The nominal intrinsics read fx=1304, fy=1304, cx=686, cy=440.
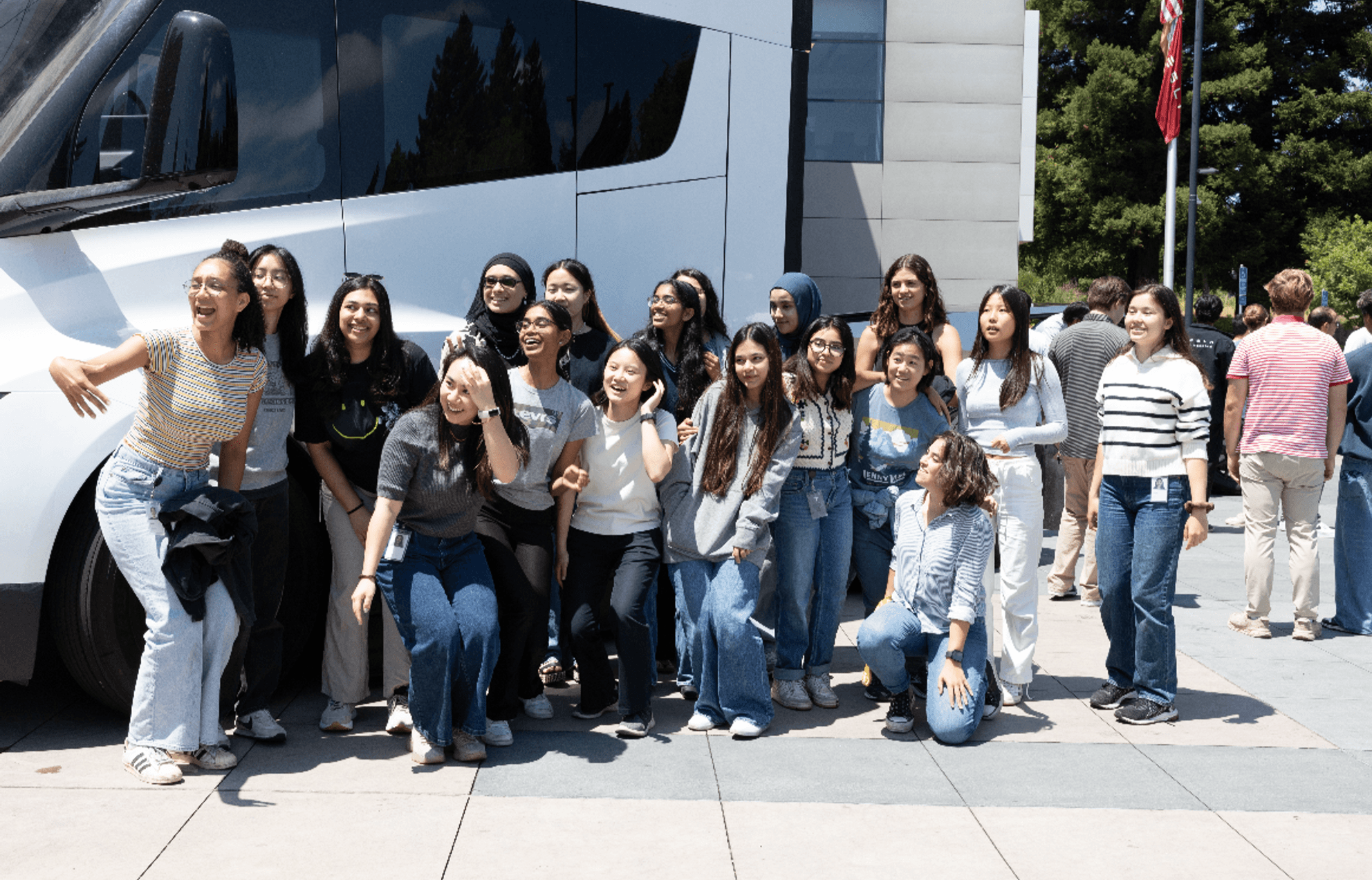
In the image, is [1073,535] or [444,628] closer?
[444,628]

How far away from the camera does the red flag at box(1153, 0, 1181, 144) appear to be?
20859mm

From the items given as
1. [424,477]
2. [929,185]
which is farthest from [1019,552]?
[929,185]

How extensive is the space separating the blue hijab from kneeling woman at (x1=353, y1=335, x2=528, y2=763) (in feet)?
5.53

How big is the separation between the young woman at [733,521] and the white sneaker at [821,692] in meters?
0.48

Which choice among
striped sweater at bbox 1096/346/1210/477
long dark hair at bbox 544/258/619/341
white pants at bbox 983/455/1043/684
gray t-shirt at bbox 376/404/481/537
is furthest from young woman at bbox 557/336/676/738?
striped sweater at bbox 1096/346/1210/477

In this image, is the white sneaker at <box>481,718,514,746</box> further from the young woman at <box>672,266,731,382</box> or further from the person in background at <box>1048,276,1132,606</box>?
the person in background at <box>1048,276,1132,606</box>

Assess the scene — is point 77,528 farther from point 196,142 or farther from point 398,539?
point 196,142

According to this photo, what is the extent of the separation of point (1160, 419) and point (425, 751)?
3157 millimetres

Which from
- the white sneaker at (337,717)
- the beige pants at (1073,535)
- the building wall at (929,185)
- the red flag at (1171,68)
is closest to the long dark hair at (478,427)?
the white sneaker at (337,717)

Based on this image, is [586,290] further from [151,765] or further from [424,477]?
[151,765]

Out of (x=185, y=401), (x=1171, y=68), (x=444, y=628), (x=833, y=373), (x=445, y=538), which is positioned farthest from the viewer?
(x=1171, y=68)

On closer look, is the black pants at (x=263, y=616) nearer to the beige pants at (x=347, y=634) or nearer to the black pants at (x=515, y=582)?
the beige pants at (x=347, y=634)

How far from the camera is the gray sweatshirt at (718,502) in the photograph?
5145mm

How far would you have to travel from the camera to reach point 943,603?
16.8 ft
